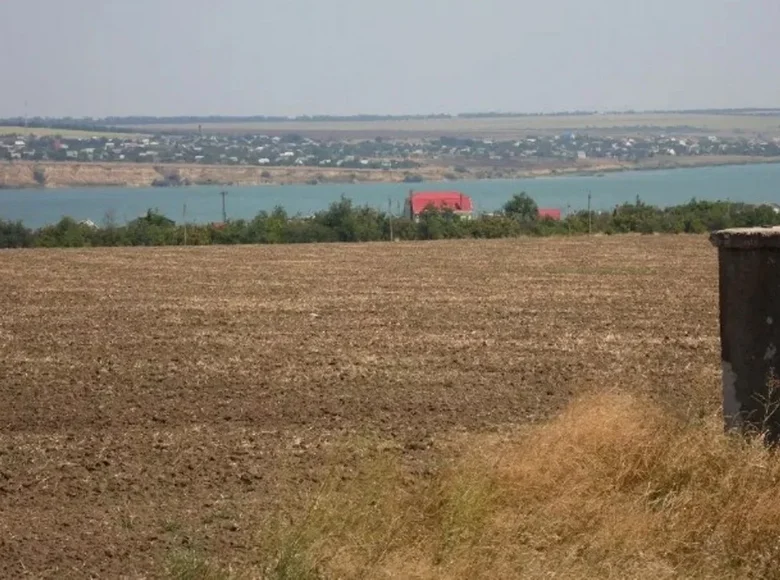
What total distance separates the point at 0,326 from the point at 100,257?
54.3 feet

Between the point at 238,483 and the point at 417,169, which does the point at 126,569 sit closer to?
the point at 238,483

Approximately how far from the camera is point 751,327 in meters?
10.8

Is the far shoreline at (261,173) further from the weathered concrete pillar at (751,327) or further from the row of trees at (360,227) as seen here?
the weathered concrete pillar at (751,327)

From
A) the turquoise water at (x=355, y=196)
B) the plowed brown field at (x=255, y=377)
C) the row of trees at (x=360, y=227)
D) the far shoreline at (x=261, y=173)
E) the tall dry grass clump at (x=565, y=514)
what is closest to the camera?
the tall dry grass clump at (x=565, y=514)

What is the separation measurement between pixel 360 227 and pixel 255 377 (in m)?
38.9

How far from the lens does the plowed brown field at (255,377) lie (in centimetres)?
1008

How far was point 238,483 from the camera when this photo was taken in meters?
10.9

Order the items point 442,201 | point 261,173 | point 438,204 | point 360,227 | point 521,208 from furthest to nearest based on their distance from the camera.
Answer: point 261,173 → point 442,201 → point 438,204 → point 521,208 → point 360,227

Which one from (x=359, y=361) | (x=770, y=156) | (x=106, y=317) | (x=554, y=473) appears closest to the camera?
(x=554, y=473)

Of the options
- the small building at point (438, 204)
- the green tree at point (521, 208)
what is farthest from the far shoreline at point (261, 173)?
the green tree at point (521, 208)

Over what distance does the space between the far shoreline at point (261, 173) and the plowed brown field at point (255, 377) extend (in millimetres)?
121605

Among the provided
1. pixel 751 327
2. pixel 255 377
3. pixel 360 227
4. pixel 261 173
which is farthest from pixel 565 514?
pixel 261 173

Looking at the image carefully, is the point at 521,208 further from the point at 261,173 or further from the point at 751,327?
the point at 261,173

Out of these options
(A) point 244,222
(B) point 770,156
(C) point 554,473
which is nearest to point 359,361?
(C) point 554,473
